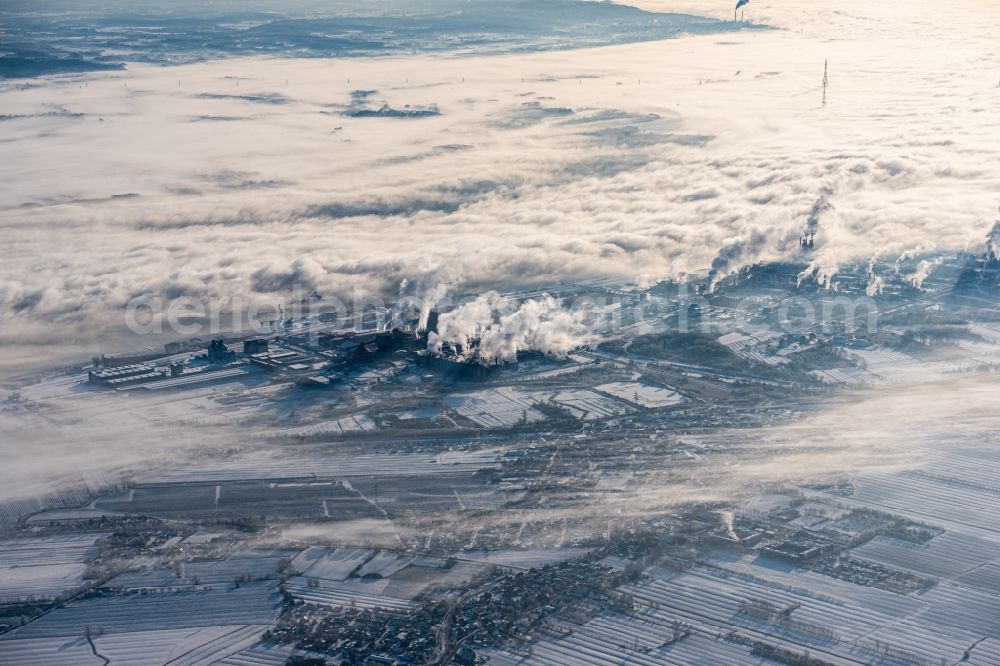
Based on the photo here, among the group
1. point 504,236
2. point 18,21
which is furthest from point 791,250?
point 18,21

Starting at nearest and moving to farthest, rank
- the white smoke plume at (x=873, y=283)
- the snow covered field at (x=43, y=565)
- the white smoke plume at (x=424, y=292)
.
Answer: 1. the snow covered field at (x=43, y=565)
2. the white smoke plume at (x=424, y=292)
3. the white smoke plume at (x=873, y=283)

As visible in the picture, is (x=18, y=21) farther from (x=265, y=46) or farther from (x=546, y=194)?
(x=546, y=194)

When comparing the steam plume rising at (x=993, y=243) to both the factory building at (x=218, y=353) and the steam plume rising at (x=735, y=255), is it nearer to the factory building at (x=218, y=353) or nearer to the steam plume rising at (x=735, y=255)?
the steam plume rising at (x=735, y=255)

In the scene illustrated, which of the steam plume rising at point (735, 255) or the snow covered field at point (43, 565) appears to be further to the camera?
the steam plume rising at point (735, 255)

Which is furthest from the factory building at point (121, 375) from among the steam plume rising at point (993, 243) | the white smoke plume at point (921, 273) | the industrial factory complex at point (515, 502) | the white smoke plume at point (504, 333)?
the steam plume rising at point (993, 243)

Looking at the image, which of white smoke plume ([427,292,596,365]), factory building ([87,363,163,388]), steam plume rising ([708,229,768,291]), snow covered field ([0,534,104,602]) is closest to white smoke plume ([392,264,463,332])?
white smoke plume ([427,292,596,365])

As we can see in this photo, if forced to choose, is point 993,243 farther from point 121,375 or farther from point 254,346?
point 121,375

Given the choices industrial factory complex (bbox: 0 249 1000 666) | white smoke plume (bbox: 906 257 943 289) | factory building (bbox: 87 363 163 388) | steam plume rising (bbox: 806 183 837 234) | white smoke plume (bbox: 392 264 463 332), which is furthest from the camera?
steam plume rising (bbox: 806 183 837 234)

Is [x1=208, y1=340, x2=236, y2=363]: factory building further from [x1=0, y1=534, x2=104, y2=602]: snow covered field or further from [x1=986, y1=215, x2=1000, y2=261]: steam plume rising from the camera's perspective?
[x1=986, y1=215, x2=1000, y2=261]: steam plume rising

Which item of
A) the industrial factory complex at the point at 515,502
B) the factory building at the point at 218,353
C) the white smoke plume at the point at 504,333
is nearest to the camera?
the industrial factory complex at the point at 515,502

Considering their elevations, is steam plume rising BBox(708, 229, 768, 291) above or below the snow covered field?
above
